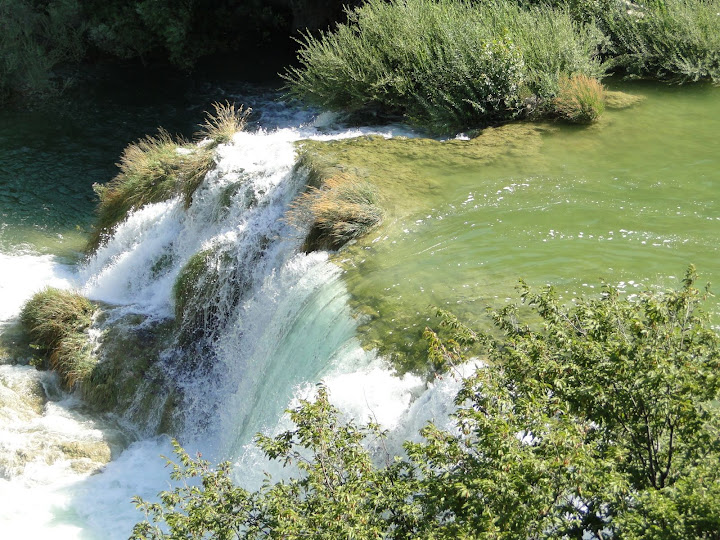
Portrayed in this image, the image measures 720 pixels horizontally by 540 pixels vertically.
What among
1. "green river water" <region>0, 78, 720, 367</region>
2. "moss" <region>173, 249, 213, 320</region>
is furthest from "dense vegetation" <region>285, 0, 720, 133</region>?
"moss" <region>173, 249, 213, 320</region>

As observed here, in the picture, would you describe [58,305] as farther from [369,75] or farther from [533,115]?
[533,115]

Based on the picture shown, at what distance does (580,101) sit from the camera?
13531 mm

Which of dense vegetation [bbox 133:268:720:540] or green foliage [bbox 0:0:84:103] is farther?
green foliage [bbox 0:0:84:103]

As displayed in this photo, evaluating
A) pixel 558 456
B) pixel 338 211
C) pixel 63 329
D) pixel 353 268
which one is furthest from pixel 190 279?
pixel 558 456

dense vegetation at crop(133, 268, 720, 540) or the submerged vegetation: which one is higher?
dense vegetation at crop(133, 268, 720, 540)

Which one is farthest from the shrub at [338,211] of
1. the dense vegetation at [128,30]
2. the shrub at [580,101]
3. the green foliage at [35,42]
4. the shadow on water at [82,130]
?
the green foliage at [35,42]

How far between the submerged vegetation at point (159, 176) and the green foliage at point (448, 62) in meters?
2.24

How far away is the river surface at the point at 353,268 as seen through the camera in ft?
29.4

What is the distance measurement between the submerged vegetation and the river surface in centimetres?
43

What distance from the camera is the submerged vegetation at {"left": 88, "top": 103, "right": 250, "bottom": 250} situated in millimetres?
13852

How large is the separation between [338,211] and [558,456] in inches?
254

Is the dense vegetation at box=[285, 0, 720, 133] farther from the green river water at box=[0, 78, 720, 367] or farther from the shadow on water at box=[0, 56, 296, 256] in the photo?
the shadow on water at box=[0, 56, 296, 256]

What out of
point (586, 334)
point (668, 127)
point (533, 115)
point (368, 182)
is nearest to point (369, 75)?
point (533, 115)

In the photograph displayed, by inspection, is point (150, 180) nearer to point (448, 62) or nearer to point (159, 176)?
point (159, 176)
